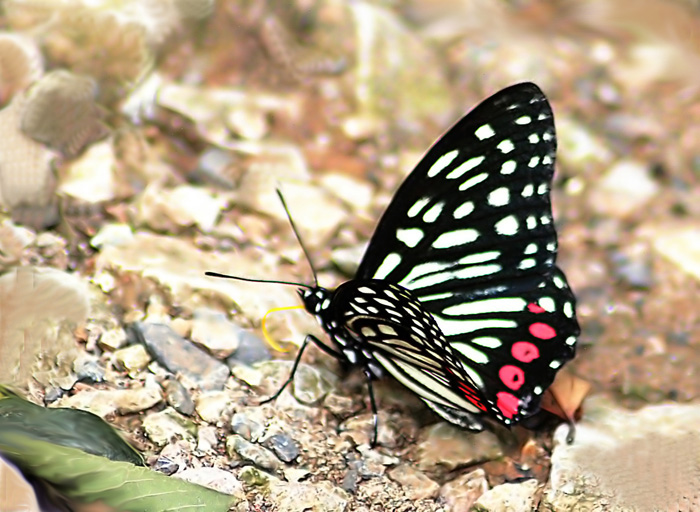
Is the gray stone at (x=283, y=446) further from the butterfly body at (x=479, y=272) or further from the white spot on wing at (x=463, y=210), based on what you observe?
the white spot on wing at (x=463, y=210)

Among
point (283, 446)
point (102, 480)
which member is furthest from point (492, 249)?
point (102, 480)

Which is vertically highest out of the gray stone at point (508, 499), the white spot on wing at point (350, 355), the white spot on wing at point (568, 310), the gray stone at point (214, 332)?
the white spot on wing at point (568, 310)

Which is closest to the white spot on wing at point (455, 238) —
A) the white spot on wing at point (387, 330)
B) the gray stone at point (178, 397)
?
the white spot on wing at point (387, 330)

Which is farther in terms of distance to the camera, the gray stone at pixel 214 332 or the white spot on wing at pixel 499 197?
the gray stone at pixel 214 332

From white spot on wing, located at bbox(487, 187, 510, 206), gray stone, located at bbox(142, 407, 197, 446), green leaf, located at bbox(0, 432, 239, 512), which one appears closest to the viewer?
green leaf, located at bbox(0, 432, 239, 512)

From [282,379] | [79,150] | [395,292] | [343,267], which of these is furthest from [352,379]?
[79,150]

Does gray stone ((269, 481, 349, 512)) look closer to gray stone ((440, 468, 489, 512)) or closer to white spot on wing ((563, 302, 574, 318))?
gray stone ((440, 468, 489, 512))

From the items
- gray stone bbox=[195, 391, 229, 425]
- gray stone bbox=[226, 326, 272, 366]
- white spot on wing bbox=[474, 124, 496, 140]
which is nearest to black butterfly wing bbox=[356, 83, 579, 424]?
white spot on wing bbox=[474, 124, 496, 140]
